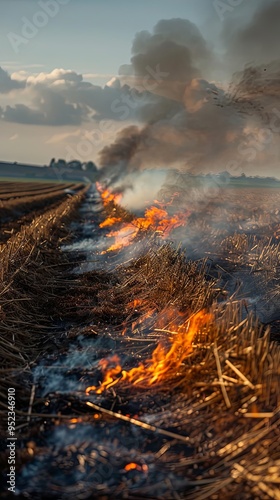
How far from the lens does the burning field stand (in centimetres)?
351

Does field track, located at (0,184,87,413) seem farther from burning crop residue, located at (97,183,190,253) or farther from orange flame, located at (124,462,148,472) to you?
burning crop residue, located at (97,183,190,253)

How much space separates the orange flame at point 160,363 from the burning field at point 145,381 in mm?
18

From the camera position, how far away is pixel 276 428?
3785 mm

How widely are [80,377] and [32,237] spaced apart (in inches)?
291

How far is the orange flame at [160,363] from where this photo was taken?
493cm

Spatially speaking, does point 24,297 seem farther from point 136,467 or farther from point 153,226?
point 153,226

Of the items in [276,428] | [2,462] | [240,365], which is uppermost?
[240,365]

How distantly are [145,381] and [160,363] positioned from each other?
0.29 meters

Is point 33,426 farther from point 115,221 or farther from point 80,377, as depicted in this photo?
point 115,221

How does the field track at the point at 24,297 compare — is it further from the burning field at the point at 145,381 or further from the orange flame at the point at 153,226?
the orange flame at the point at 153,226

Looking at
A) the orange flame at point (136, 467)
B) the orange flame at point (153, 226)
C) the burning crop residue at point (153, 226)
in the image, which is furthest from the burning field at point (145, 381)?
the orange flame at point (153, 226)

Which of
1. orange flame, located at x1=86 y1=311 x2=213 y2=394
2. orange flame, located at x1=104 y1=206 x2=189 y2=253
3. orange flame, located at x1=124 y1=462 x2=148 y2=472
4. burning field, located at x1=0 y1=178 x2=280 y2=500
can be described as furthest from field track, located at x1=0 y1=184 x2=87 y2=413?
orange flame, located at x1=104 y1=206 x2=189 y2=253

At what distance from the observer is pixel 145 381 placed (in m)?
4.94

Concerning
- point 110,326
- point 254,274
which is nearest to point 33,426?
point 110,326
